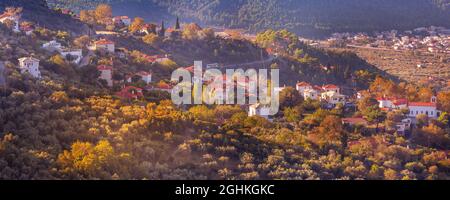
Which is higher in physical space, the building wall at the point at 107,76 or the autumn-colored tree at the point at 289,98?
the building wall at the point at 107,76

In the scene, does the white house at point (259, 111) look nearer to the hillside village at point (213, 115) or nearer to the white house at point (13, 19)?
the hillside village at point (213, 115)

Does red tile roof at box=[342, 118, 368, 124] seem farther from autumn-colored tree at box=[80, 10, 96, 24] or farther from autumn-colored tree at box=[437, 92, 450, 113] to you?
autumn-colored tree at box=[80, 10, 96, 24]

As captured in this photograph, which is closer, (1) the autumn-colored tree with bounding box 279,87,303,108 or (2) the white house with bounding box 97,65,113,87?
(2) the white house with bounding box 97,65,113,87

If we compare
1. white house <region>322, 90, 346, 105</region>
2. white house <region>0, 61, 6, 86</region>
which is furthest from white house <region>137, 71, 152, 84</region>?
white house <region>322, 90, 346, 105</region>

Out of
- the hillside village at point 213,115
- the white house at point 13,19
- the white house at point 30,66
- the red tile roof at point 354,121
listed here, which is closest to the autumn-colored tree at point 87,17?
the hillside village at point 213,115

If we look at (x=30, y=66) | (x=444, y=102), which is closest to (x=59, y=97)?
(x=30, y=66)

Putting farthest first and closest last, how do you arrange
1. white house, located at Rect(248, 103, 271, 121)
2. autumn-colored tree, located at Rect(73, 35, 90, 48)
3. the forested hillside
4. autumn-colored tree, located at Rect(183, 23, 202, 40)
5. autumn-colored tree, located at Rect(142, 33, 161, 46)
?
the forested hillside
autumn-colored tree, located at Rect(183, 23, 202, 40)
autumn-colored tree, located at Rect(142, 33, 161, 46)
autumn-colored tree, located at Rect(73, 35, 90, 48)
white house, located at Rect(248, 103, 271, 121)

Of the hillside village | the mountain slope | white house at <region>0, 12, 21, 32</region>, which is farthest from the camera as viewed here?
the mountain slope
